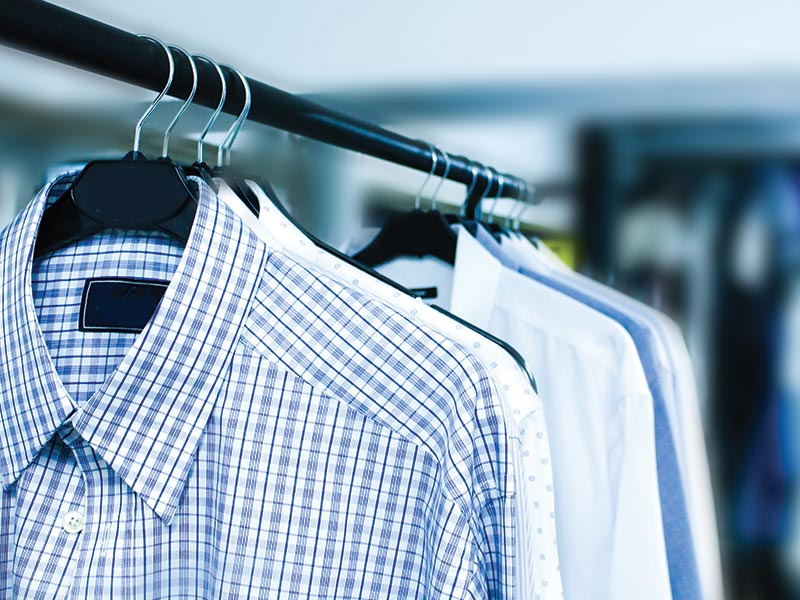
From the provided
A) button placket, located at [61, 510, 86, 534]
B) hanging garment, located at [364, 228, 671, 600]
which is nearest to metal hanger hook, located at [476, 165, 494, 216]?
hanging garment, located at [364, 228, 671, 600]

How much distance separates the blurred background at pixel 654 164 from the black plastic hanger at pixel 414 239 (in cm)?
26

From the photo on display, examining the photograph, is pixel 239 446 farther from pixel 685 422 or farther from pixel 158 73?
pixel 685 422

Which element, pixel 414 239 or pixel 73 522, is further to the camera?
pixel 414 239

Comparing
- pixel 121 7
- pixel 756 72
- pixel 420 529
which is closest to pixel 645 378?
pixel 420 529

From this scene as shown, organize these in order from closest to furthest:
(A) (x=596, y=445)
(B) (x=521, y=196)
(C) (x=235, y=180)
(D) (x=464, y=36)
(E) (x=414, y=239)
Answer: (C) (x=235, y=180) → (A) (x=596, y=445) → (E) (x=414, y=239) → (B) (x=521, y=196) → (D) (x=464, y=36)

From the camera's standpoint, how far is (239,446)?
45cm

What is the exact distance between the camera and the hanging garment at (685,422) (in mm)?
696

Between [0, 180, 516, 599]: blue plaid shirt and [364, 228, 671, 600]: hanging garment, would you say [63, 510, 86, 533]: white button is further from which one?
[364, 228, 671, 600]: hanging garment

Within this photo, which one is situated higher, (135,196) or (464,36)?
(464,36)

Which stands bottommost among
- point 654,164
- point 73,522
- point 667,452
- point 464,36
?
point 73,522

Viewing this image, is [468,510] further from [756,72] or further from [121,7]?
[121,7]

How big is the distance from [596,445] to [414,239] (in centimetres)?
29

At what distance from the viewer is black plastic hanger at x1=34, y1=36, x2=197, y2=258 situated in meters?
0.47

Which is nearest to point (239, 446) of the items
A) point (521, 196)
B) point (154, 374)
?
point (154, 374)
